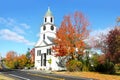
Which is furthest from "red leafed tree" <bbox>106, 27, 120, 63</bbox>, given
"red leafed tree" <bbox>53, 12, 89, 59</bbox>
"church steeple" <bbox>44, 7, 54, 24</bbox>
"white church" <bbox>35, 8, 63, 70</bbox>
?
"church steeple" <bbox>44, 7, 54, 24</bbox>

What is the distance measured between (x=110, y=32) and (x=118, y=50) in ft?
15.4

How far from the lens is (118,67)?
52469mm

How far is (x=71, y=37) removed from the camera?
44594mm

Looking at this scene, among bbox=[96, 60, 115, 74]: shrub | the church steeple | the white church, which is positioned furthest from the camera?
the church steeple

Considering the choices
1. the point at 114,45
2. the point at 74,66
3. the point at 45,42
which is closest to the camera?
the point at 114,45

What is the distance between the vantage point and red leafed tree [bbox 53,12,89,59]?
44.8m

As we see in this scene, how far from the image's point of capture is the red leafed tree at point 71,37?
44.8 meters

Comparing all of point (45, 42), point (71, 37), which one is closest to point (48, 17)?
point (45, 42)

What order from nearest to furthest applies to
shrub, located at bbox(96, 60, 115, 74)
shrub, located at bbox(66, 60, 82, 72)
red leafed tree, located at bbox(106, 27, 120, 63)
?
red leafed tree, located at bbox(106, 27, 120, 63)
shrub, located at bbox(66, 60, 82, 72)
shrub, located at bbox(96, 60, 115, 74)

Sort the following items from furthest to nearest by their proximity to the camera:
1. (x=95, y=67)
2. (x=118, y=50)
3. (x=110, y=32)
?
(x=95, y=67) → (x=110, y=32) → (x=118, y=50)

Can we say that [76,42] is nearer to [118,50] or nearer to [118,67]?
[118,50]

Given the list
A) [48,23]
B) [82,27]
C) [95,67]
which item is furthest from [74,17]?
[48,23]

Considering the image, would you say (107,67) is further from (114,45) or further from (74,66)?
(114,45)

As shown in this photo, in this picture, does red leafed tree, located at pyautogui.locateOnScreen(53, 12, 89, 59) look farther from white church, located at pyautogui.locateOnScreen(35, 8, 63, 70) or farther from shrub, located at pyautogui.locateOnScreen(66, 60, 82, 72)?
white church, located at pyautogui.locateOnScreen(35, 8, 63, 70)
